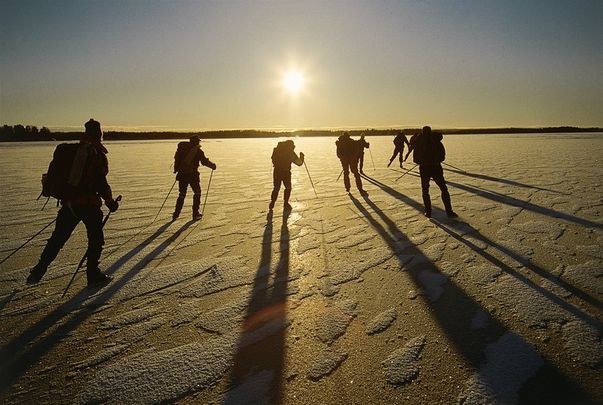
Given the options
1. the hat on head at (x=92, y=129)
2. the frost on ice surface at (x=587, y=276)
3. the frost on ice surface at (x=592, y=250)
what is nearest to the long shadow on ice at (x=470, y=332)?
the frost on ice surface at (x=587, y=276)

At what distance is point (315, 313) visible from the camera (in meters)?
3.02

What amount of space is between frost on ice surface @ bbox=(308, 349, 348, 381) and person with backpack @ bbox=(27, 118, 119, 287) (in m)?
2.73

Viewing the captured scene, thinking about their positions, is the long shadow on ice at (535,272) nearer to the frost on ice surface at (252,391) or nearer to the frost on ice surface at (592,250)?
the frost on ice surface at (592,250)

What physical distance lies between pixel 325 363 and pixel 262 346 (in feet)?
1.73


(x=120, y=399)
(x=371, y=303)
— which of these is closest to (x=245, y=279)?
(x=371, y=303)

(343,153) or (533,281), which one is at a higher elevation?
(343,153)

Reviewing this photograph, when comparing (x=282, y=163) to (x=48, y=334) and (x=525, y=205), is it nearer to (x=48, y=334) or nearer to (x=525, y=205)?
(x=48, y=334)

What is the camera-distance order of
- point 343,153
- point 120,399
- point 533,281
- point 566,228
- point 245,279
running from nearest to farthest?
point 120,399, point 533,281, point 245,279, point 566,228, point 343,153

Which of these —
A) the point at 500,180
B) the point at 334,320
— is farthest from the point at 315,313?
the point at 500,180

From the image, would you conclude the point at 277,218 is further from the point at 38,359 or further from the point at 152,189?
the point at 152,189

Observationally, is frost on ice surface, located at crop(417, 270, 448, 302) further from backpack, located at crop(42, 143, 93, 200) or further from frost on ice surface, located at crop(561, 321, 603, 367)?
backpack, located at crop(42, 143, 93, 200)

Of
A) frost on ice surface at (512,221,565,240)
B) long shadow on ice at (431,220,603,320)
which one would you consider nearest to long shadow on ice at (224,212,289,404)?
long shadow on ice at (431,220,603,320)

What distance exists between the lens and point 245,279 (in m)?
3.76

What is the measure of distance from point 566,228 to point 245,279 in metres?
5.26
